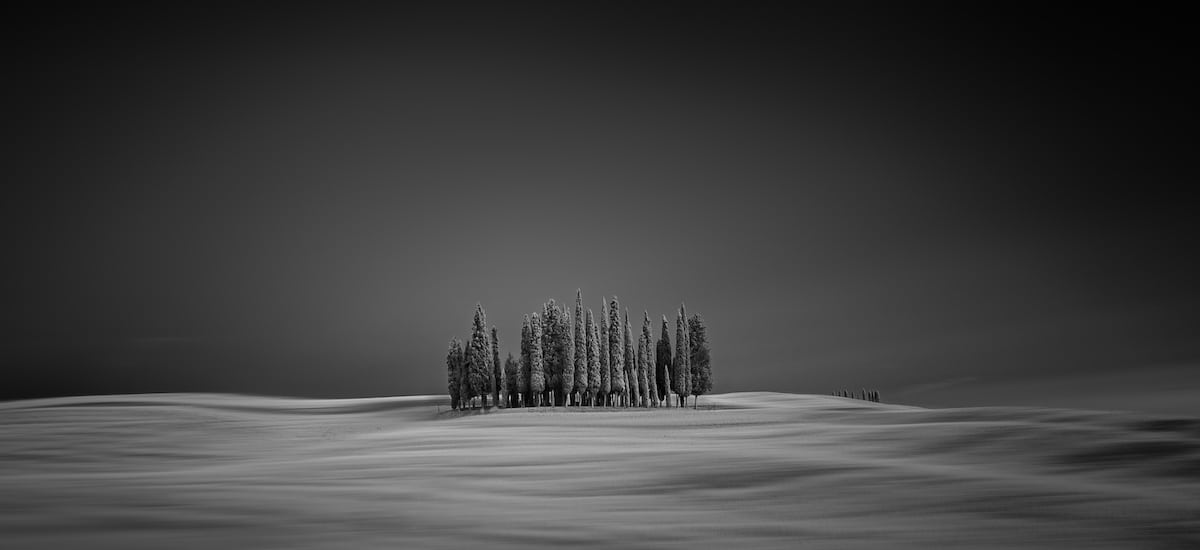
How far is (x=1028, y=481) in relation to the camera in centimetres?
1554

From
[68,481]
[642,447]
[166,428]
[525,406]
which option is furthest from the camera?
[525,406]

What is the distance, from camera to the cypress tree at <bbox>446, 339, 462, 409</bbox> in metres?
61.6

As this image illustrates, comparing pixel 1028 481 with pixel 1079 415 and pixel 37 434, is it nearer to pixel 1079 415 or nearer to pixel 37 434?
pixel 1079 415

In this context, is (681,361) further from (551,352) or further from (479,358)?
(479,358)

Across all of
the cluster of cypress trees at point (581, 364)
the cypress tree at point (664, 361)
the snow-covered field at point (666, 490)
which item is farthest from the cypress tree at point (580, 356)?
the snow-covered field at point (666, 490)

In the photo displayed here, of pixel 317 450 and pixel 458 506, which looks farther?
pixel 317 450

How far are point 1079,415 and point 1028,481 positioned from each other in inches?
364

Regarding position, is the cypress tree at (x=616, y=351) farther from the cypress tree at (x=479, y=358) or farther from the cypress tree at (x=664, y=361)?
the cypress tree at (x=479, y=358)

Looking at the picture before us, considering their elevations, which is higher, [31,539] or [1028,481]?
[31,539]

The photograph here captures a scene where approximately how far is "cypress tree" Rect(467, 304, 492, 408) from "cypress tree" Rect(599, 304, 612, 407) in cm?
950

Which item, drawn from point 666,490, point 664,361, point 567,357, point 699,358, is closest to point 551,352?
point 567,357

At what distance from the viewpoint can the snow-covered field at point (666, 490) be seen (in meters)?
11.1

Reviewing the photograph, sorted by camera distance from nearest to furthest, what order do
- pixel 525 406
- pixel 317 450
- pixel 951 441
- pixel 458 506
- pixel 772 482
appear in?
pixel 458 506, pixel 772 482, pixel 951 441, pixel 317 450, pixel 525 406

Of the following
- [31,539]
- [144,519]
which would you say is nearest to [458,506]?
[144,519]
